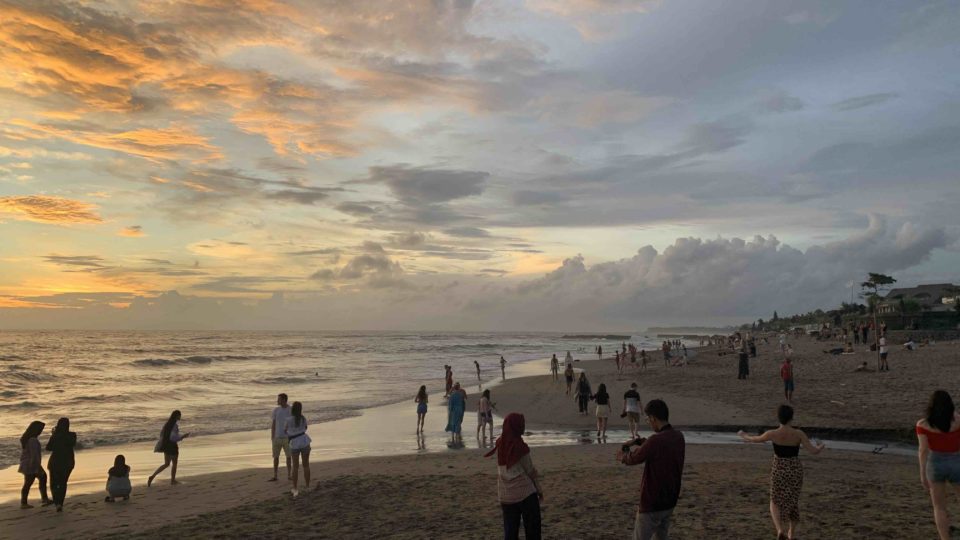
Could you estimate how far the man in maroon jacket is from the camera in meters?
5.35

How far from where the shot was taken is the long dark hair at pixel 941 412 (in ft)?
20.9

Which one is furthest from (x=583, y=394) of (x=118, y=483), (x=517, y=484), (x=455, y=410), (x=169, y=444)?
(x=517, y=484)

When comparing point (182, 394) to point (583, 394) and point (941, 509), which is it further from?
point (941, 509)

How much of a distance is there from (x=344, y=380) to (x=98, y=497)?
30471 millimetres

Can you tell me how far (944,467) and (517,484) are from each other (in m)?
4.64

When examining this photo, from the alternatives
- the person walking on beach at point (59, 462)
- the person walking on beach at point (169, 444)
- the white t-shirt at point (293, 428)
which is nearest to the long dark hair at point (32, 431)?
the person walking on beach at point (59, 462)

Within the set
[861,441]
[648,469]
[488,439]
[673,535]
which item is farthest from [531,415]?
[648,469]

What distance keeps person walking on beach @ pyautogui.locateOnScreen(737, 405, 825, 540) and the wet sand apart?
1234 mm

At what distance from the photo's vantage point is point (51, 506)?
39.1ft

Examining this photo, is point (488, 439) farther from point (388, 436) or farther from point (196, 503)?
point (196, 503)

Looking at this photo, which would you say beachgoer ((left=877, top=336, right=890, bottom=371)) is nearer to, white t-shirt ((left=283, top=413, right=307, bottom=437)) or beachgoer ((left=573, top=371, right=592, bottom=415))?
beachgoer ((left=573, top=371, right=592, bottom=415))

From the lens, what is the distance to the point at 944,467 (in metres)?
6.45

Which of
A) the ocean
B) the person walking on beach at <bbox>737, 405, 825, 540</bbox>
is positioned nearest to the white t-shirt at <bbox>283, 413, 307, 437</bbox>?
the person walking on beach at <bbox>737, 405, 825, 540</bbox>

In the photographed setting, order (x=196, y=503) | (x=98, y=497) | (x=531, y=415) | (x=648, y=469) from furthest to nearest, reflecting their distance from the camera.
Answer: (x=531, y=415) < (x=98, y=497) < (x=196, y=503) < (x=648, y=469)
